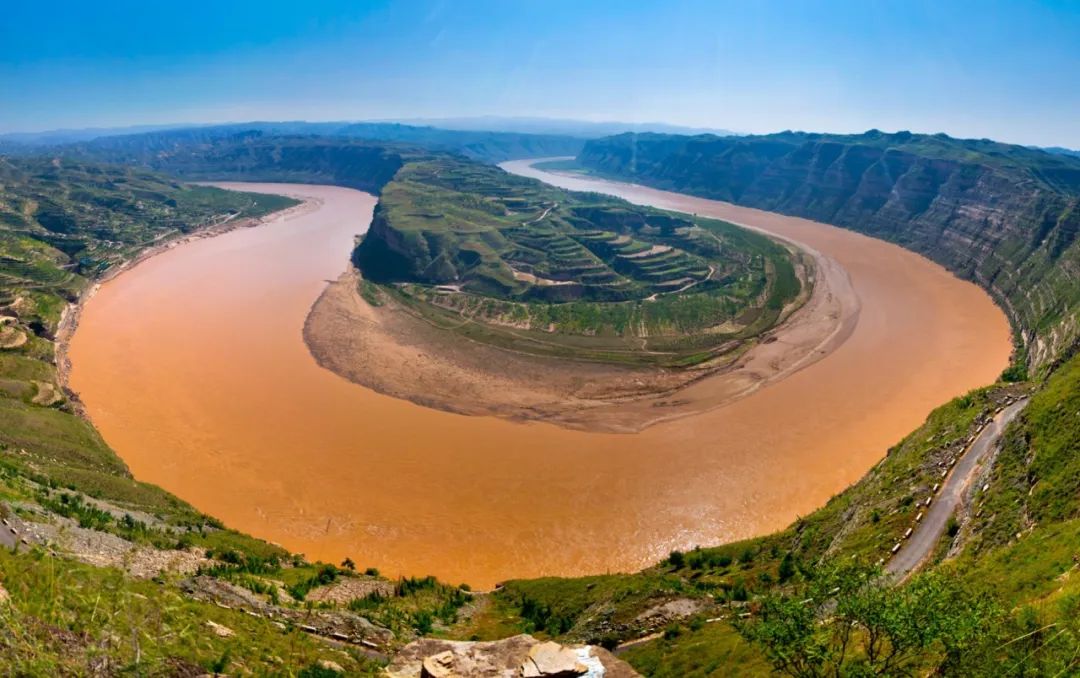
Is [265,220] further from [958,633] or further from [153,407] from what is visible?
[958,633]

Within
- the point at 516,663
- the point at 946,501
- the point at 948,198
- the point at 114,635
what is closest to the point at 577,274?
the point at 946,501

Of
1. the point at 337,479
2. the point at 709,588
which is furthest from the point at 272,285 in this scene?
the point at 709,588

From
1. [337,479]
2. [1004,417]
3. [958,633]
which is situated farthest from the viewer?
[337,479]

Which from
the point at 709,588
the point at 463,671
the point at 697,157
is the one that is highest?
the point at 697,157

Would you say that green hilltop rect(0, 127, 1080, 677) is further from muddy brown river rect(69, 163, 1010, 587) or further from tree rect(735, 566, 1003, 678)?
muddy brown river rect(69, 163, 1010, 587)

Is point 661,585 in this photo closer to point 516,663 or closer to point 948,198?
point 516,663

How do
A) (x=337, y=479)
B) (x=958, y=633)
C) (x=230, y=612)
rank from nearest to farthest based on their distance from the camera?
(x=958, y=633) < (x=230, y=612) < (x=337, y=479)
